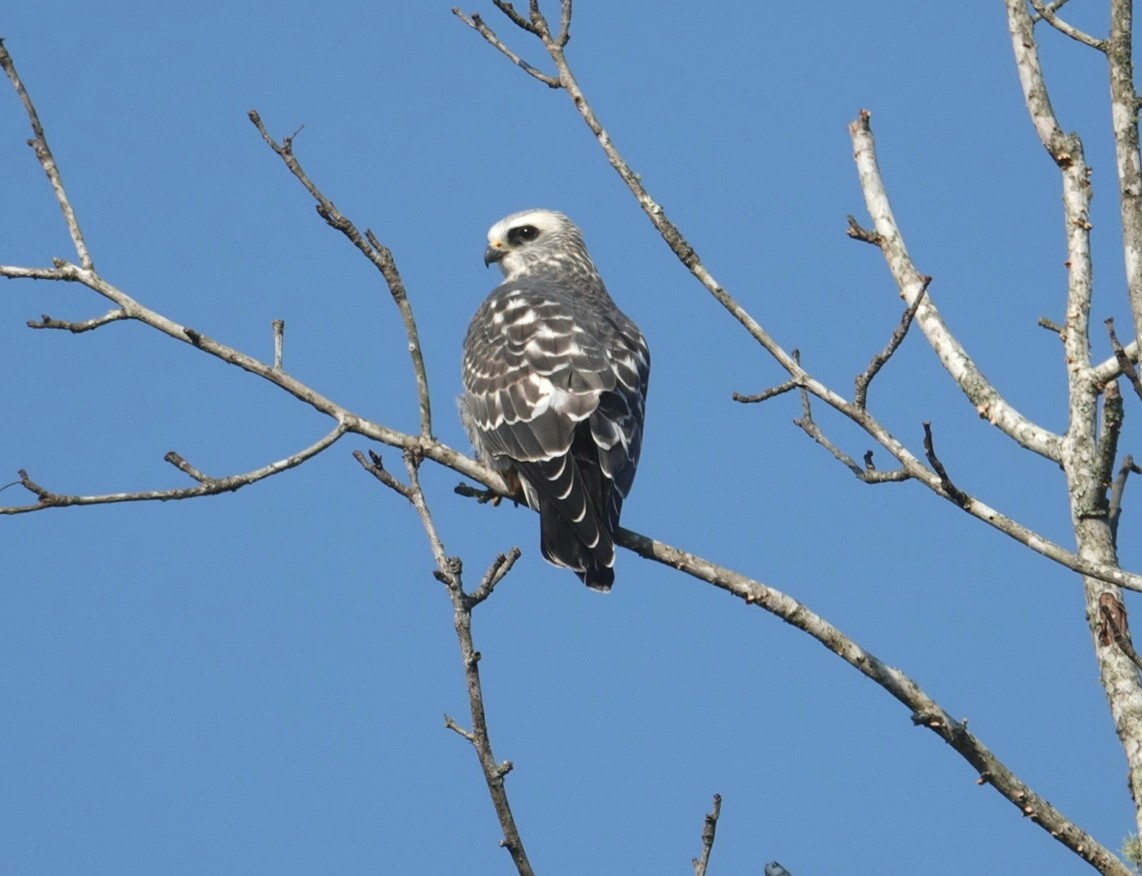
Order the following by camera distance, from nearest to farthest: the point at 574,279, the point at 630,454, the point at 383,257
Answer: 1. the point at 383,257
2. the point at 630,454
3. the point at 574,279

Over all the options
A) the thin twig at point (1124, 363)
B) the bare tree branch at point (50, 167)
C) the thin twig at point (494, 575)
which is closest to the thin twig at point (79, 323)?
the bare tree branch at point (50, 167)

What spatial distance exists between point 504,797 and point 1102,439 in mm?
2789

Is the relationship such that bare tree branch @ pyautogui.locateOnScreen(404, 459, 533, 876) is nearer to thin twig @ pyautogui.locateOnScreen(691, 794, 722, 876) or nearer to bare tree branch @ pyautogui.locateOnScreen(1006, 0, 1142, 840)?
thin twig @ pyautogui.locateOnScreen(691, 794, 722, 876)

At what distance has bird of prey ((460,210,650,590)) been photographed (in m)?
6.81

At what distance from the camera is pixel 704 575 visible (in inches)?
205

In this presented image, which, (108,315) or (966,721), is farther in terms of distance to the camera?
(108,315)

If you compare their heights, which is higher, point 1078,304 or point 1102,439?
point 1078,304

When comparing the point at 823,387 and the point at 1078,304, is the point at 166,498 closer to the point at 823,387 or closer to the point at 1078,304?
the point at 823,387

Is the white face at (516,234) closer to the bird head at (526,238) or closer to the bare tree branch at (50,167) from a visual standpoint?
the bird head at (526,238)

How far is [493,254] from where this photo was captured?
34.7 ft

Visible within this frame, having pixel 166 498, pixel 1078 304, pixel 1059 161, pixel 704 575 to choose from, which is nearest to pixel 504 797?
pixel 704 575

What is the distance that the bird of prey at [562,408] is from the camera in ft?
22.3

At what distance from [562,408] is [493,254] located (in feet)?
11.7

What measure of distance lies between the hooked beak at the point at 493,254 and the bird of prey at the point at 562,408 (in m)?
1.60
